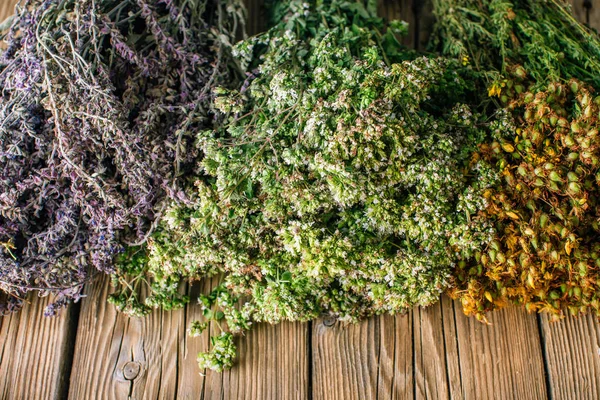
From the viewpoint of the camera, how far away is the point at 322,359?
2139 mm

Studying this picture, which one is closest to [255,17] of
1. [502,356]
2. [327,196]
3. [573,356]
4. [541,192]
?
[327,196]

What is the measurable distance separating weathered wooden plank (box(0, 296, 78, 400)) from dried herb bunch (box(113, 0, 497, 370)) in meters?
0.33

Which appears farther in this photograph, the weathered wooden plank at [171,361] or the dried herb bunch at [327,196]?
the weathered wooden plank at [171,361]

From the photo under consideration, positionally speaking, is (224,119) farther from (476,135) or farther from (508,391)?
(508,391)

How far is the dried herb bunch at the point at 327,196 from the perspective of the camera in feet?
5.98

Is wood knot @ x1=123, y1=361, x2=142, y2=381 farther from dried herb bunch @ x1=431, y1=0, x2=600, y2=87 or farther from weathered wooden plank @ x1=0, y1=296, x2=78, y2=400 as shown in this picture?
dried herb bunch @ x1=431, y1=0, x2=600, y2=87

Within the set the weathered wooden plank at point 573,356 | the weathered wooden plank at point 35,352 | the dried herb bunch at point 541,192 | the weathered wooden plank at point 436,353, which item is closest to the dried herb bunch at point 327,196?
the dried herb bunch at point 541,192

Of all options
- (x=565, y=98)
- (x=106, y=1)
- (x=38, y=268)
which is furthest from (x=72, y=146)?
(x=565, y=98)

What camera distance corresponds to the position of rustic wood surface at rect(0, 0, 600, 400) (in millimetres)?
2070

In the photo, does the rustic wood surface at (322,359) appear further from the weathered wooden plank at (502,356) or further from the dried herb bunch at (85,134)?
the dried herb bunch at (85,134)

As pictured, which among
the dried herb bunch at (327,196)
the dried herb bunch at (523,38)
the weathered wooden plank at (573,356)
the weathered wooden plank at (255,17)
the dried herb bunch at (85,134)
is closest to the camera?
the dried herb bunch at (327,196)

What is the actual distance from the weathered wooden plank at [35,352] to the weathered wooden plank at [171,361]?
0.19 feet

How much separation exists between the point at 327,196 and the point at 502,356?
3.22ft

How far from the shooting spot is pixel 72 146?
6.26 feet
